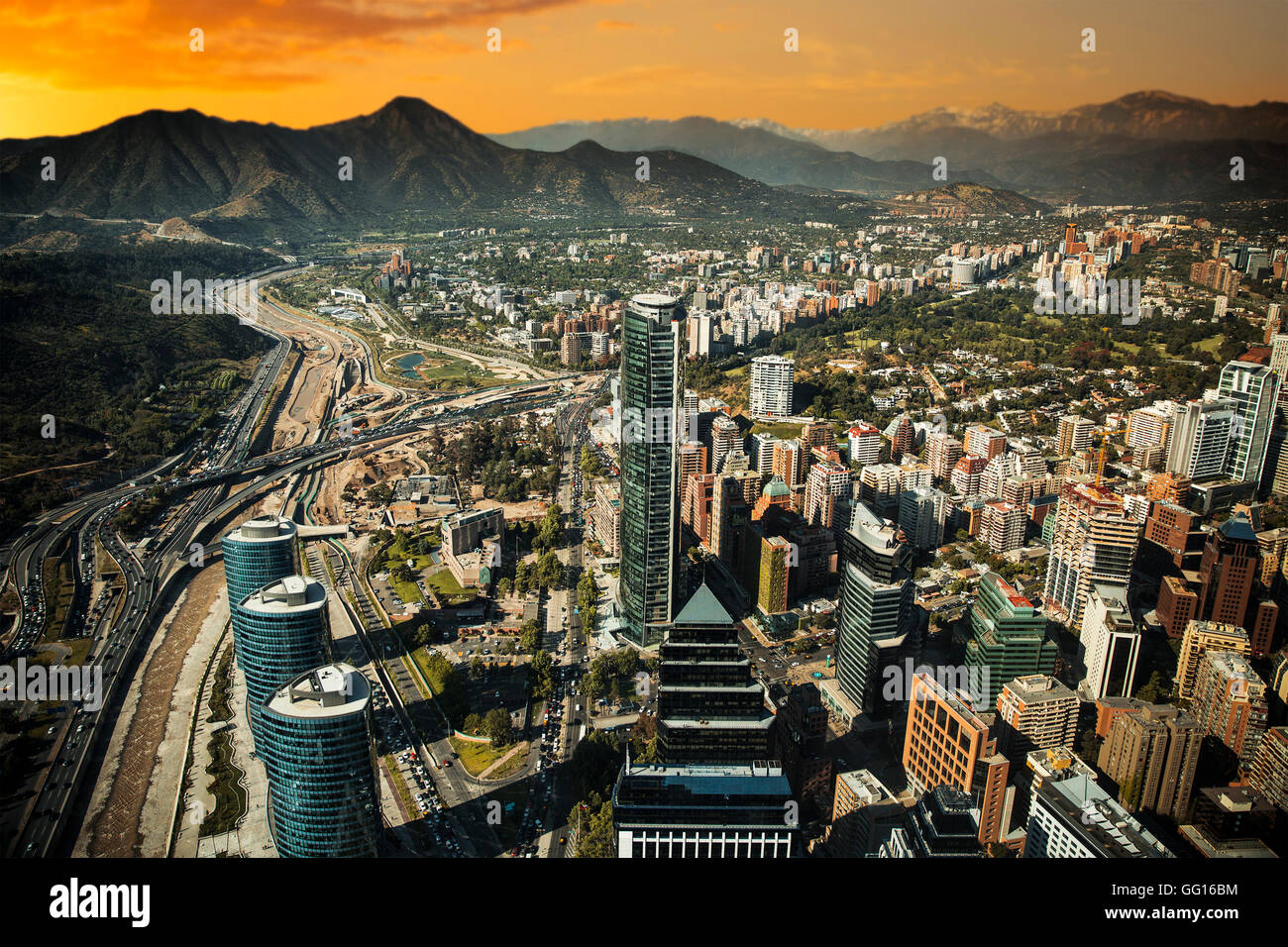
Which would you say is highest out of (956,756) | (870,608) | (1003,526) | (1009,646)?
(870,608)

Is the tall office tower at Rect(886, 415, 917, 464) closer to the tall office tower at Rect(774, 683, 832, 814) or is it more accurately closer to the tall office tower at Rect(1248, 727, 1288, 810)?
the tall office tower at Rect(774, 683, 832, 814)

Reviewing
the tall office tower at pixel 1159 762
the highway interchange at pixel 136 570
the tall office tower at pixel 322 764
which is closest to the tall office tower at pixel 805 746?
the highway interchange at pixel 136 570

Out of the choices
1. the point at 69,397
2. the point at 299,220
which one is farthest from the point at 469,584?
the point at 299,220

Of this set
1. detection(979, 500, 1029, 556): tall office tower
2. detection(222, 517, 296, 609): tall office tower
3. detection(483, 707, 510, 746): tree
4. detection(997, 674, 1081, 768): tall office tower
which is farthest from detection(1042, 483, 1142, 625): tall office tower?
detection(222, 517, 296, 609): tall office tower

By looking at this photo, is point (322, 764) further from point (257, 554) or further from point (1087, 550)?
point (1087, 550)

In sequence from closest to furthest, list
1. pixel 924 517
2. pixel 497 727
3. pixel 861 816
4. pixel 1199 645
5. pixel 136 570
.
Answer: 1. pixel 861 816
2. pixel 497 727
3. pixel 1199 645
4. pixel 136 570
5. pixel 924 517

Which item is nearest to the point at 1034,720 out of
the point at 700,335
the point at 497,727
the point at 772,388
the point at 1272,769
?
the point at 1272,769
